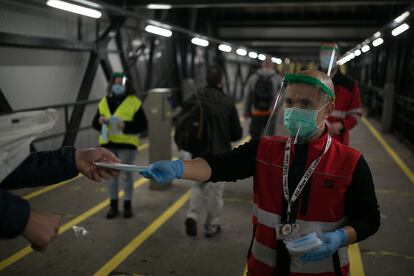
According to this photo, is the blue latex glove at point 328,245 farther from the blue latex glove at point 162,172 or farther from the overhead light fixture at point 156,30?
the overhead light fixture at point 156,30

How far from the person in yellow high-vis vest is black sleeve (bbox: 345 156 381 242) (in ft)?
12.2

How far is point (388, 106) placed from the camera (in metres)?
12.9

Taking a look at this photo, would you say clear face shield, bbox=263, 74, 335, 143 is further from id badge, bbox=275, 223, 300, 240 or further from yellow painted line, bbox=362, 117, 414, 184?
yellow painted line, bbox=362, 117, 414, 184

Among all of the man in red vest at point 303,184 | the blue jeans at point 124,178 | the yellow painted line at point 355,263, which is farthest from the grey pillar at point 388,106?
the man in red vest at point 303,184

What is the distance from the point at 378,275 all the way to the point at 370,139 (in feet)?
28.4

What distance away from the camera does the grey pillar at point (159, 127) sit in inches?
271

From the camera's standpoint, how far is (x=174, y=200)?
638 cm

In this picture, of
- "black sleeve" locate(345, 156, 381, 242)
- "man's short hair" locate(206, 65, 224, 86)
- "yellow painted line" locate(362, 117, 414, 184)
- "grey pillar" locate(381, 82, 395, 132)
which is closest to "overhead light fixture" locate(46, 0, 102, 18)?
"man's short hair" locate(206, 65, 224, 86)

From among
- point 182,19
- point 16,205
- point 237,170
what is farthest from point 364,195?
point 182,19

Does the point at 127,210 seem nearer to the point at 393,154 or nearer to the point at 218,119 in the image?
the point at 218,119

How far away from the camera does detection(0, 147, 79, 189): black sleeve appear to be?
1937mm

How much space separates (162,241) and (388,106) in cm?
1052

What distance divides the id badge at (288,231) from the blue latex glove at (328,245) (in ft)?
0.37

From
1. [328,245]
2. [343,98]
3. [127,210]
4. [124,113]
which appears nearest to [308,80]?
[328,245]
